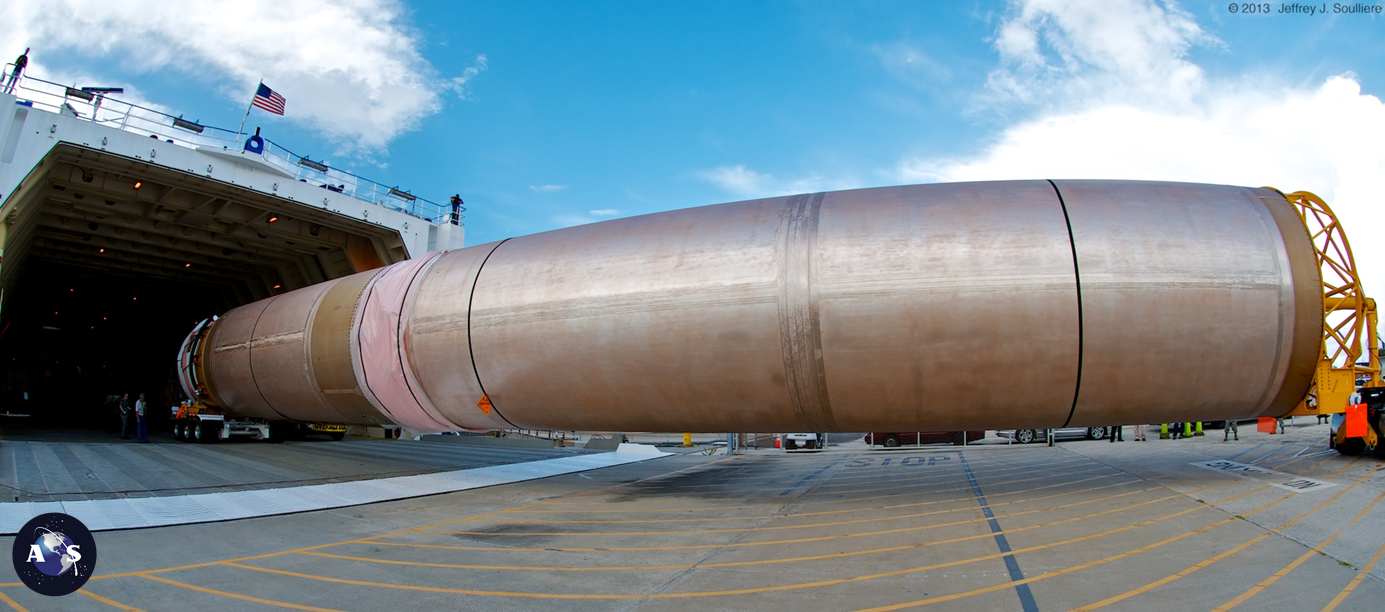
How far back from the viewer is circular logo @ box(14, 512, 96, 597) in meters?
5.11

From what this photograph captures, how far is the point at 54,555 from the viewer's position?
19.0 ft

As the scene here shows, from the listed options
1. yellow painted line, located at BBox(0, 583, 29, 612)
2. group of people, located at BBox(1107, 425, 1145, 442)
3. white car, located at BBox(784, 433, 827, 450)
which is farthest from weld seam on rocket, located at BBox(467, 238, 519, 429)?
group of people, located at BBox(1107, 425, 1145, 442)

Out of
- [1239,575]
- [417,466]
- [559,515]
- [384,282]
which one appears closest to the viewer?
[1239,575]

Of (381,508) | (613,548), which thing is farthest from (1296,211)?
(381,508)

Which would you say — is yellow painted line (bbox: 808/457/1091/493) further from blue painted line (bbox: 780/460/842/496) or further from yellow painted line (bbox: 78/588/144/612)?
yellow painted line (bbox: 78/588/144/612)

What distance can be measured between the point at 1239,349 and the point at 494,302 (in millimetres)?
8730

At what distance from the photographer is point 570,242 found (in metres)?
8.86

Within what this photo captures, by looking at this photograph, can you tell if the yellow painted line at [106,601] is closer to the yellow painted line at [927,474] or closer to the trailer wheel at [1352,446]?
the yellow painted line at [927,474]

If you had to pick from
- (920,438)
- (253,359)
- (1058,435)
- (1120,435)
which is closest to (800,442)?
(920,438)

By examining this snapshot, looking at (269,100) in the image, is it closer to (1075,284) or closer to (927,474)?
(927,474)

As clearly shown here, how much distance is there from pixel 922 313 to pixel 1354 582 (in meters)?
3.67

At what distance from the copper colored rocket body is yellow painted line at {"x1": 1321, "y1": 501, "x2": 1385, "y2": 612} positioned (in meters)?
2.13

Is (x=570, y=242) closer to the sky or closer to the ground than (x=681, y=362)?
closer to the sky

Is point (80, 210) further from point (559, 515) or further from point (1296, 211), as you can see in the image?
point (1296, 211)
